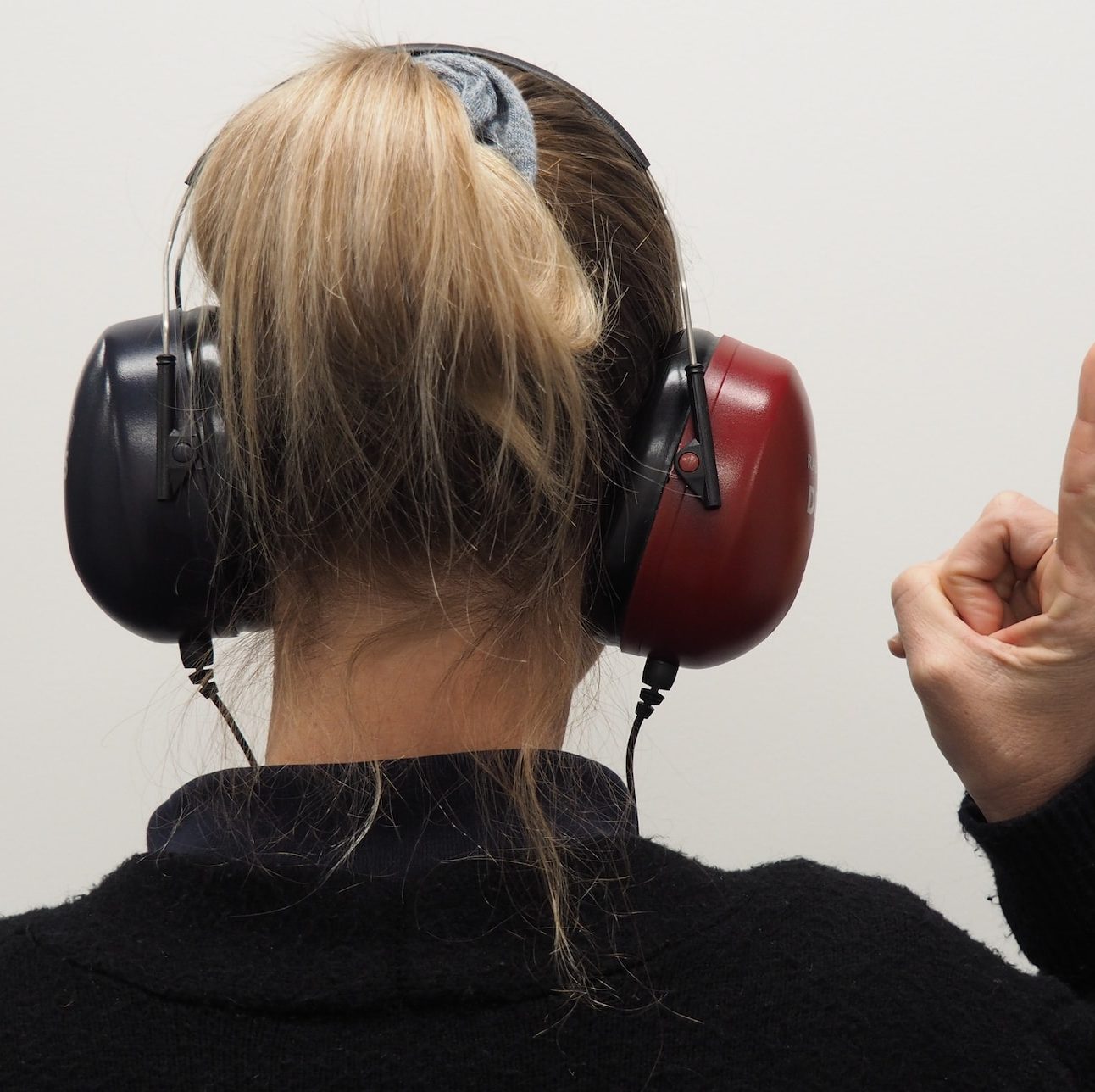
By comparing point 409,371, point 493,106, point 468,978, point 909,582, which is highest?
point 493,106

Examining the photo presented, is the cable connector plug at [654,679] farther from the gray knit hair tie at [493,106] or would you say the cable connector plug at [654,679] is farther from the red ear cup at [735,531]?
the gray knit hair tie at [493,106]

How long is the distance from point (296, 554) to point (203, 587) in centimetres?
7

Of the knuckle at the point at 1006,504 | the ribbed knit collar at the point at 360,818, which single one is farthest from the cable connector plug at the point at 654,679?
the knuckle at the point at 1006,504

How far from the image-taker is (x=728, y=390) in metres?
0.66

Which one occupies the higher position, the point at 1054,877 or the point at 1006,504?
the point at 1006,504

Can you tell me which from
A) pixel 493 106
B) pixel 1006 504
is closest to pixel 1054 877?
pixel 1006 504

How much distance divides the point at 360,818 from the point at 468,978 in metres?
0.09

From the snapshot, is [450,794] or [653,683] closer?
[450,794]

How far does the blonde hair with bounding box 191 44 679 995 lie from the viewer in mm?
548

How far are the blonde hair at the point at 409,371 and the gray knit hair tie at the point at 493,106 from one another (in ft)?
0.08

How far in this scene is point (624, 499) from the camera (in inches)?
25.7

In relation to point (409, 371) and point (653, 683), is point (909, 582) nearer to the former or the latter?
point (653, 683)

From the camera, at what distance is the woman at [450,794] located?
0.54 metres

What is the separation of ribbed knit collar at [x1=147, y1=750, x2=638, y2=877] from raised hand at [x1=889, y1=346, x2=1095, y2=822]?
0.21 metres
